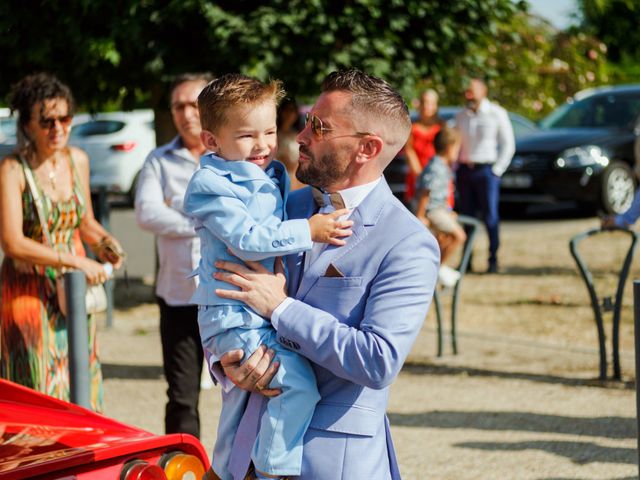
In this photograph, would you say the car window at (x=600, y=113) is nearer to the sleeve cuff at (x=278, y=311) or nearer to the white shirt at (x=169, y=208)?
the white shirt at (x=169, y=208)

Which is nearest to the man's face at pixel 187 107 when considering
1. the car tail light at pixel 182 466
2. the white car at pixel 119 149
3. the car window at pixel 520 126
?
the car tail light at pixel 182 466

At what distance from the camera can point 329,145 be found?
8.69 ft

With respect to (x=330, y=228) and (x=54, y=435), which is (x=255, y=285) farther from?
(x=54, y=435)

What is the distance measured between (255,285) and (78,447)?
0.58m

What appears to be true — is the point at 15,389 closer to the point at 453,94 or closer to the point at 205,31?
the point at 205,31

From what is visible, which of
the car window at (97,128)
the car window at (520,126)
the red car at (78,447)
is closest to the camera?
the red car at (78,447)

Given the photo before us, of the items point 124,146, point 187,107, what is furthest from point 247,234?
point 124,146

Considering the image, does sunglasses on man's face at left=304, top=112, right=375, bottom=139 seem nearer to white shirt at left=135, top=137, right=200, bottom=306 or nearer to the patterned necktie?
the patterned necktie

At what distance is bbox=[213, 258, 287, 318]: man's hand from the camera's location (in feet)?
8.59

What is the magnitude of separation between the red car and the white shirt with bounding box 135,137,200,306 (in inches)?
83.7

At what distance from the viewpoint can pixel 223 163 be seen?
2.77 meters

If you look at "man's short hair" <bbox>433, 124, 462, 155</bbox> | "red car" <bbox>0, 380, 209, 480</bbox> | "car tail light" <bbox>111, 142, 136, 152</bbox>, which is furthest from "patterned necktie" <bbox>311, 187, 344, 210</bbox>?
"car tail light" <bbox>111, 142, 136, 152</bbox>

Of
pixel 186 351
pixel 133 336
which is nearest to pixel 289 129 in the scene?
pixel 186 351

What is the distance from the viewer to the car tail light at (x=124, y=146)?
19438mm
